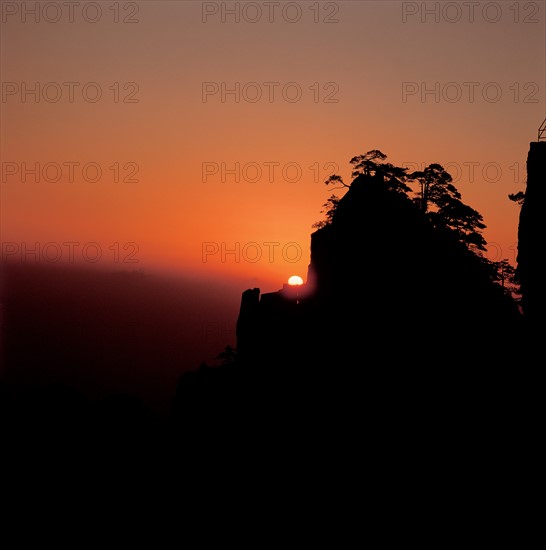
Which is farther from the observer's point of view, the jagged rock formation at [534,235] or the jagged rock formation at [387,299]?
the jagged rock formation at [387,299]

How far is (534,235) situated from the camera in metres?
27.0

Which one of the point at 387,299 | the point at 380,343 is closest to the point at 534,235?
the point at 387,299

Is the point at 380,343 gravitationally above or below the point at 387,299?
below

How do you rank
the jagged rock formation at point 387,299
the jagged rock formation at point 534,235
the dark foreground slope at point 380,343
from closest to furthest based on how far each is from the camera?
the dark foreground slope at point 380,343 < the jagged rock formation at point 534,235 < the jagged rock formation at point 387,299

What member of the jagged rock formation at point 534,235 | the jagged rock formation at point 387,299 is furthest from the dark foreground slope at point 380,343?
the jagged rock formation at point 534,235

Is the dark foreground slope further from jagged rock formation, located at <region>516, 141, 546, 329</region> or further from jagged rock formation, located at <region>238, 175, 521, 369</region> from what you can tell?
jagged rock formation, located at <region>516, 141, 546, 329</region>

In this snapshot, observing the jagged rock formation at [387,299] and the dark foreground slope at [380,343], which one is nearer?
the dark foreground slope at [380,343]

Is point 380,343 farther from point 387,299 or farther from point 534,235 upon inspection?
point 534,235

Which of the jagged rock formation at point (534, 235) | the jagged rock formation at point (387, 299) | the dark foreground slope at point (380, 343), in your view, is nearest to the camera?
the dark foreground slope at point (380, 343)

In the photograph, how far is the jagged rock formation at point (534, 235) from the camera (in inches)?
1032

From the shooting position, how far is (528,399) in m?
23.0

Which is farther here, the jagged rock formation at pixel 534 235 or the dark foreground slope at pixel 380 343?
the jagged rock formation at pixel 534 235

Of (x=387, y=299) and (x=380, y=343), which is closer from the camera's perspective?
(x=380, y=343)

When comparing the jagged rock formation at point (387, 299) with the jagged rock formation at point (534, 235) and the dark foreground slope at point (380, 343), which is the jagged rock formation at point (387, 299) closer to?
the dark foreground slope at point (380, 343)
